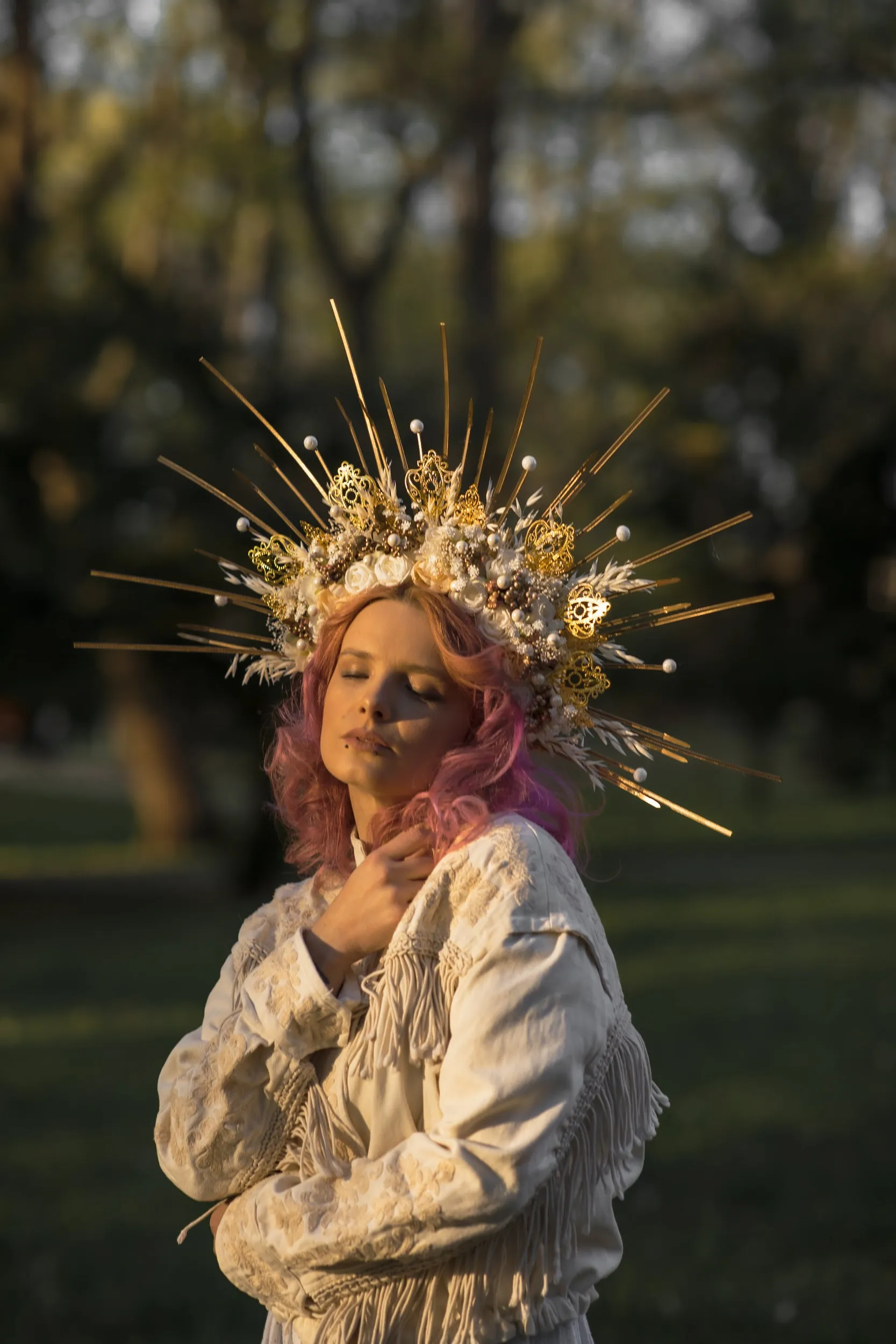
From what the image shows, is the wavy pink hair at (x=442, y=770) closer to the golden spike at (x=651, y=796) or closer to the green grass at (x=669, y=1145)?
the golden spike at (x=651, y=796)

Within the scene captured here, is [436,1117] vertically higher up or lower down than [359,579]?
lower down

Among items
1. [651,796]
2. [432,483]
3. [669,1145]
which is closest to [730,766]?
[651,796]

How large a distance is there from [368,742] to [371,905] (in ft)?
0.80

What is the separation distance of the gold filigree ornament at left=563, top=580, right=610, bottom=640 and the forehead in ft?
0.76

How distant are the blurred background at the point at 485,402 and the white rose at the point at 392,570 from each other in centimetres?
588

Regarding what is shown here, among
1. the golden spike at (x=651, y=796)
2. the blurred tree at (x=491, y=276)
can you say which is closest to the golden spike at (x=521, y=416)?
the golden spike at (x=651, y=796)

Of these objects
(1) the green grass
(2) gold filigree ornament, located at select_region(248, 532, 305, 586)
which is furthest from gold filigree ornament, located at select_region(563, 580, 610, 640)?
(1) the green grass

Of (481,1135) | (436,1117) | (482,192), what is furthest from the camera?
(482,192)

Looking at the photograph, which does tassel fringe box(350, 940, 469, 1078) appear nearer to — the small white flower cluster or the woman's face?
the woman's face

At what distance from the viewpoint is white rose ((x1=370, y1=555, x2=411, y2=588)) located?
2520 millimetres

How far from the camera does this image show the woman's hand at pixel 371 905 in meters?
2.37

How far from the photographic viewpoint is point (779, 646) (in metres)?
16.2

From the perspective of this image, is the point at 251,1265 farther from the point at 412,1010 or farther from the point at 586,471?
the point at 586,471

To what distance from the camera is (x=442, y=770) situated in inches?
95.4
